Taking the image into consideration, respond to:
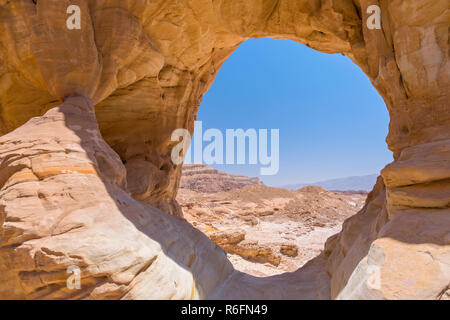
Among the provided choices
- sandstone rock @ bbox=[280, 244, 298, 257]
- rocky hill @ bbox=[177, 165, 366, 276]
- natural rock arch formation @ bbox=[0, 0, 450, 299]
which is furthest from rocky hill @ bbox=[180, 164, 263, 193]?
natural rock arch formation @ bbox=[0, 0, 450, 299]

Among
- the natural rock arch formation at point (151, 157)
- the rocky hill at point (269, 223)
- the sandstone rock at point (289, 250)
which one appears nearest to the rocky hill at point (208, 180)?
the rocky hill at point (269, 223)

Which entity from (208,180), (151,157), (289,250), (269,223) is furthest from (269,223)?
(208,180)

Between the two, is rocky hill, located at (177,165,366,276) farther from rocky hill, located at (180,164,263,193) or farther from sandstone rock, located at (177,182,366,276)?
rocky hill, located at (180,164,263,193)

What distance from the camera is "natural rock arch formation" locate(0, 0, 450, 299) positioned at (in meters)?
2.53

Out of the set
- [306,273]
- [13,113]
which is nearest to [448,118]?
[306,273]

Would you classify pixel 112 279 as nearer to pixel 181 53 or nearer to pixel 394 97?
pixel 394 97

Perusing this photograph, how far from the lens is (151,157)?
7141mm

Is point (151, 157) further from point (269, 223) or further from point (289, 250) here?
point (269, 223)

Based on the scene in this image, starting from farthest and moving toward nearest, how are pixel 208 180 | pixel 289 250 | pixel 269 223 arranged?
pixel 208 180
pixel 269 223
pixel 289 250

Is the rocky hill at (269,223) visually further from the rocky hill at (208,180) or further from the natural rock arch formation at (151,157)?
the rocky hill at (208,180)

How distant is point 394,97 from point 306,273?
399cm

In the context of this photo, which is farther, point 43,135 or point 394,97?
point 394,97

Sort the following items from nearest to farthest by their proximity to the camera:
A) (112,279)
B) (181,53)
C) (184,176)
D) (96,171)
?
(112,279) → (96,171) → (181,53) → (184,176)

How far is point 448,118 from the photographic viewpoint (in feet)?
11.1
